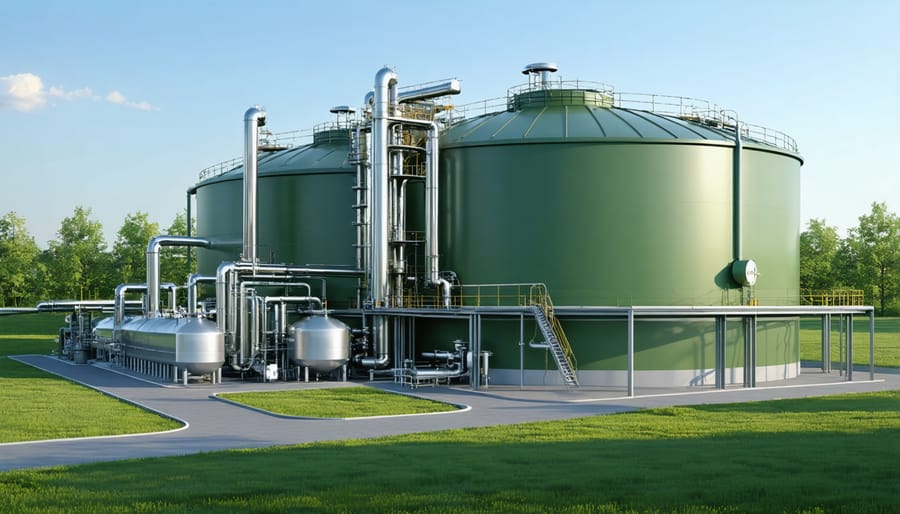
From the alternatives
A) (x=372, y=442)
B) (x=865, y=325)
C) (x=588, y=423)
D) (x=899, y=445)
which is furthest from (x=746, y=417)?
(x=865, y=325)

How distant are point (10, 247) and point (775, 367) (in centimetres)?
8068

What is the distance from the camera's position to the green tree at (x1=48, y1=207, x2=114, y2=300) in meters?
90.7

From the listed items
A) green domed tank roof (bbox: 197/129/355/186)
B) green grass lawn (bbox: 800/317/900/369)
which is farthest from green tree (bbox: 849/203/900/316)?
green domed tank roof (bbox: 197/129/355/186)

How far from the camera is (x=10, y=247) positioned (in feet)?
319

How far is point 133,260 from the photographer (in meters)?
91.6

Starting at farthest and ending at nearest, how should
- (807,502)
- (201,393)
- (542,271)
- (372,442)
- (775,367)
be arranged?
(775,367)
(542,271)
(201,393)
(372,442)
(807,502)

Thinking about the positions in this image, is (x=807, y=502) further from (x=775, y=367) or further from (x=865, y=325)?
(x=865, y=325)

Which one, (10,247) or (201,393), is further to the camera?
(10,247)

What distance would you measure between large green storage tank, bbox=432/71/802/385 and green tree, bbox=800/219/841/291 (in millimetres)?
73882

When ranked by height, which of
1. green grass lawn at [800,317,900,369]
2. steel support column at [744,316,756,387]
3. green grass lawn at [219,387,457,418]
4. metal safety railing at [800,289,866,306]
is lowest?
green grass lawn at [800,317,900,369]

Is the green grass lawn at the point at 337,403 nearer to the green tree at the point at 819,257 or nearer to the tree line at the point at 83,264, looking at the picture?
the tree line at the point at 83,264

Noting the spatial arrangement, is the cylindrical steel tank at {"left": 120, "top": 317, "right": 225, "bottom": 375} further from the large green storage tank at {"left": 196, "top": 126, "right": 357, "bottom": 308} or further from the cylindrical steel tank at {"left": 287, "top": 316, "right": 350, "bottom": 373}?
the large green storage tank at {"left": 196, "top": 126, "right": 357, "bottom": 308}

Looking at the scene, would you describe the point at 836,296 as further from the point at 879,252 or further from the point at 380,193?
the point at 879,252

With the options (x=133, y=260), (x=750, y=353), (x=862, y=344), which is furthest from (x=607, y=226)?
(x=133, y=260)
